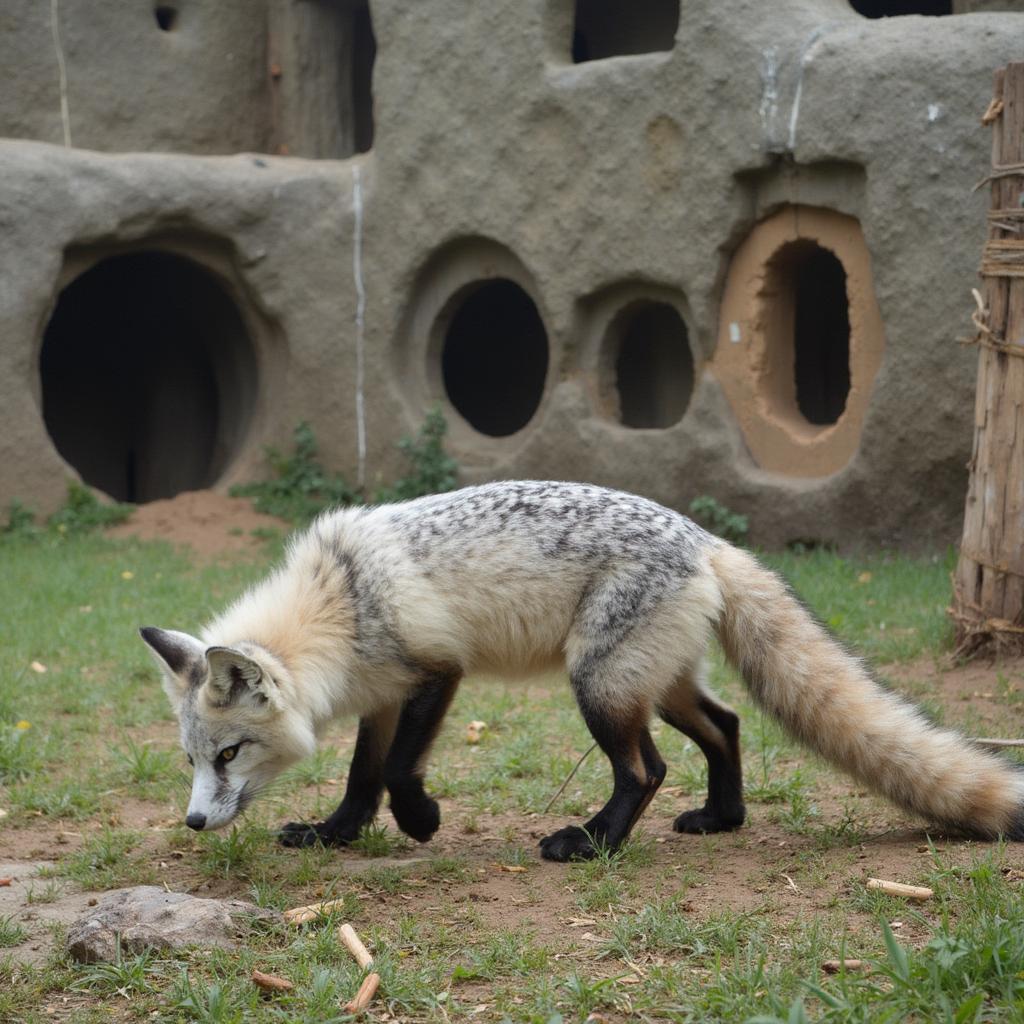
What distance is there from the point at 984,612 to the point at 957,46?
4256mm

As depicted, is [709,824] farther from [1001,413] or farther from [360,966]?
[1001,413]

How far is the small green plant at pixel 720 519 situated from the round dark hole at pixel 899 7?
18.1 ft

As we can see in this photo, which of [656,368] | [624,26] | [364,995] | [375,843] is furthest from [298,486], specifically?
[364,995]

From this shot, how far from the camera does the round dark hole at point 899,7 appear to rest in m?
12.9

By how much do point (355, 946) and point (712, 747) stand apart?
5.80 ft

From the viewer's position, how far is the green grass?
3.47 metres

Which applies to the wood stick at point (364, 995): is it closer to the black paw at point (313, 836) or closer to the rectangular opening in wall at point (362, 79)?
the black paw at point (313, 836)

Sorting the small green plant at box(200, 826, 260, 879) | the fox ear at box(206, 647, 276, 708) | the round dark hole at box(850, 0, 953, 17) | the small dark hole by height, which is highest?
the round dark hole at box(850, 0, 953, 17)

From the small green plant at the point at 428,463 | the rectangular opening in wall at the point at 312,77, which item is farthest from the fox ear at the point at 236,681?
the rectangular opening in wall at the point at 312,77

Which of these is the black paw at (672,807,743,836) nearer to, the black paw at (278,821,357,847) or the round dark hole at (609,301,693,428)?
the black paw at (278,821,357,847)

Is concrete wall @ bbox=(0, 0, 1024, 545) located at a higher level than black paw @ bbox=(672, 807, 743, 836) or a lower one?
higher

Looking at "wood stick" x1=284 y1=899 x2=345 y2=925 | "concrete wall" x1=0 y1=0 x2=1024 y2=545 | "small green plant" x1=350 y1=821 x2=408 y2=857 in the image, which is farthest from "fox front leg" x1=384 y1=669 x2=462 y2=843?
"concrete wall" x1=0 y1=0 x2=1024 y2=545

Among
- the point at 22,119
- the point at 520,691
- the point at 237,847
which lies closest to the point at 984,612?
the point at 520,691

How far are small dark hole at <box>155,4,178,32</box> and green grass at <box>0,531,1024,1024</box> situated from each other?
7693mm
